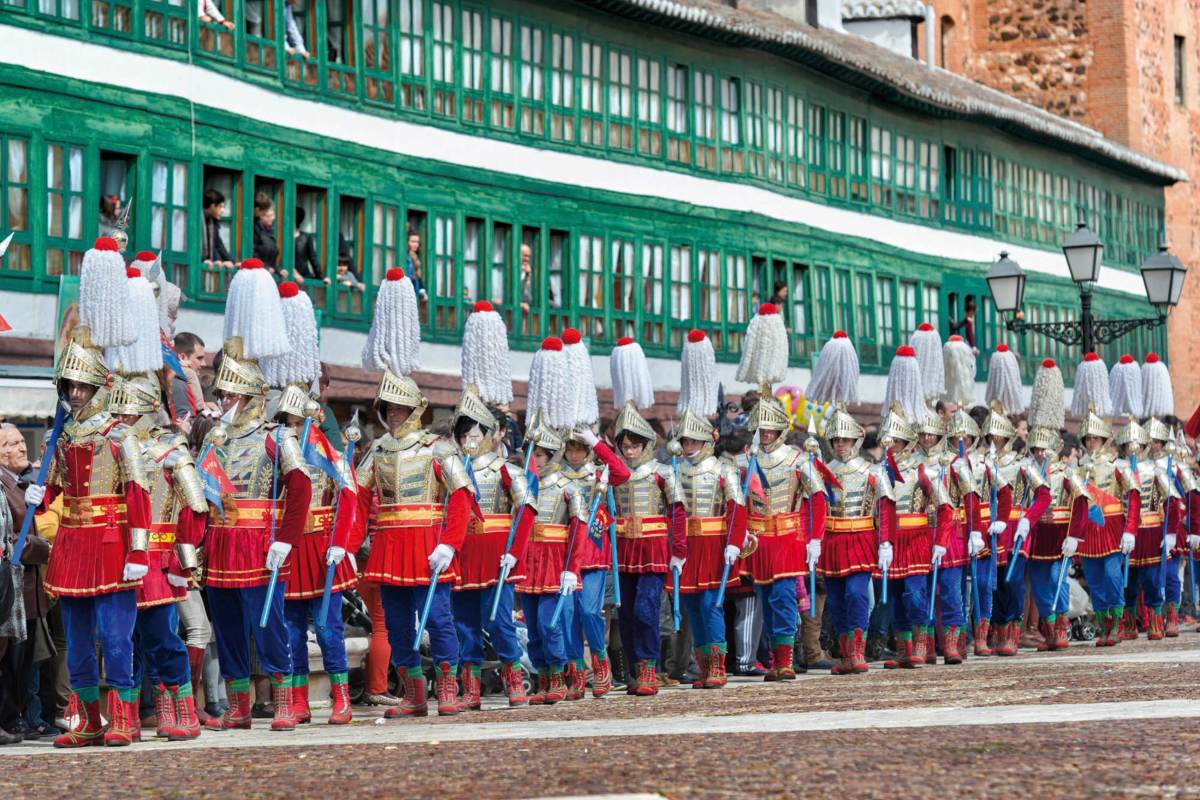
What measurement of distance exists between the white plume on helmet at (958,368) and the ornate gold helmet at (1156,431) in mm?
1828

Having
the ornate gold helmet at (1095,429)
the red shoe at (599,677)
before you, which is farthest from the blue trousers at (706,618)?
the ornate gold helmet at (1095,429)

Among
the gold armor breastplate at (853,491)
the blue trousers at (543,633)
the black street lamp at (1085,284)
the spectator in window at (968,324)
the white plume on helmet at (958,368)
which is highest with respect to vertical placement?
the spectator in window at (968,324)

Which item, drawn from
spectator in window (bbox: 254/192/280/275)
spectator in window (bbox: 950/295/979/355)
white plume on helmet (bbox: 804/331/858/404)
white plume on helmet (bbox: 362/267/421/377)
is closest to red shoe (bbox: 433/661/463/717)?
white plume on helmet (bbox: 362/267/421/377)

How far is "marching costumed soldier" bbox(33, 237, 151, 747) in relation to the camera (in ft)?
41.5

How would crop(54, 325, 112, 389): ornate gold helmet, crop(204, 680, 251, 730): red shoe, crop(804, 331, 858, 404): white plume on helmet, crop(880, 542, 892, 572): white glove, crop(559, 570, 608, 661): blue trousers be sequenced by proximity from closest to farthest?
crop(54, 325, 112, 389): ornate gold helmet → crop(204, 680, 251, 730): red shoe → crop(559, 570, 608, 661): blue trousers → crop(880, 542, 892, 572): white glove → crop(804, 331, 858, 404): white plume on helmet

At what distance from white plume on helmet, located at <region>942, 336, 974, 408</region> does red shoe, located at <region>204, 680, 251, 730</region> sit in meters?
10.1

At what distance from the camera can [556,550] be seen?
16000mm

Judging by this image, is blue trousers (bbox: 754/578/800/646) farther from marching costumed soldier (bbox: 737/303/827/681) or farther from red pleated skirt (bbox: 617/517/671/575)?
red pleated skirt (bbox: 617/517/671/575)

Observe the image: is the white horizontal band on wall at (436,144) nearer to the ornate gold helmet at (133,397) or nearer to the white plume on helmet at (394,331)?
the white plume on helmet at (394,331)

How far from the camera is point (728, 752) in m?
10.4

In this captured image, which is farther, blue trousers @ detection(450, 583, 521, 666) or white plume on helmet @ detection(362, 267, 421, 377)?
blue trousers @ detection(450, 583, 521, 666)

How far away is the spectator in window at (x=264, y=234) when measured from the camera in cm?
2481

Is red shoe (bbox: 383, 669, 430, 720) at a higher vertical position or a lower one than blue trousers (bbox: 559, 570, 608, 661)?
lower

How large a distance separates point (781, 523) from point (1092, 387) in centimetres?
698
